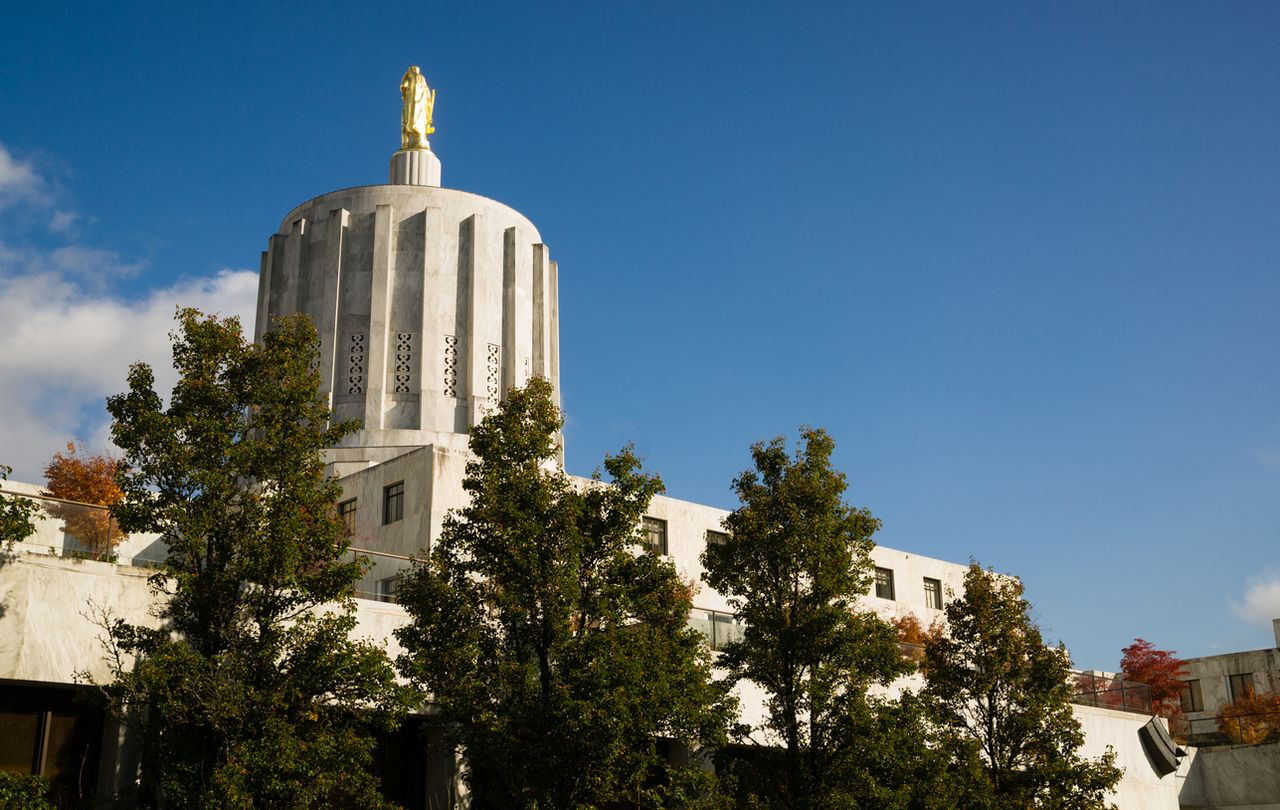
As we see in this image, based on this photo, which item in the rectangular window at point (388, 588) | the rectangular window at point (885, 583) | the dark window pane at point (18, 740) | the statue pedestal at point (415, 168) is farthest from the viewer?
the rectangular window at point (885, 583)

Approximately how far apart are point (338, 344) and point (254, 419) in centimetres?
2607

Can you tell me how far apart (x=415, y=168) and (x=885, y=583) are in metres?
27.9

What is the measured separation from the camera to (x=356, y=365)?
48656mm

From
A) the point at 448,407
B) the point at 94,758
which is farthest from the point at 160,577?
the point at 448,407

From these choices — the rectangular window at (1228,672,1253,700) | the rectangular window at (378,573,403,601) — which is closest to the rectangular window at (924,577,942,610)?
the rectangular window at (1228,672,1253,700)

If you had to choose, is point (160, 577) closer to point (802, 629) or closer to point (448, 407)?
point (802, 629)

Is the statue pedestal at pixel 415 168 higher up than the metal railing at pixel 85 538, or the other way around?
the statue pedestal at pixel 415 168

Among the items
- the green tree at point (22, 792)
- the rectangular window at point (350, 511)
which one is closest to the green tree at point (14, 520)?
the green tree at point (22, 792)

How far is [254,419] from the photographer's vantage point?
920 inches

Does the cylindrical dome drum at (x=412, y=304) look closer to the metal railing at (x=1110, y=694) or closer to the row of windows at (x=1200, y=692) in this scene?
the metal railing at (x=1110, y=694)

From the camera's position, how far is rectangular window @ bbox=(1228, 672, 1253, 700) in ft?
240

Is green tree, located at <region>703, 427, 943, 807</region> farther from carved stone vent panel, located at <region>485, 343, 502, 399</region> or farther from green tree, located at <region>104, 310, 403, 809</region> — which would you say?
carved stone vent panel, located at <region>485, 343, 502, 399</region>

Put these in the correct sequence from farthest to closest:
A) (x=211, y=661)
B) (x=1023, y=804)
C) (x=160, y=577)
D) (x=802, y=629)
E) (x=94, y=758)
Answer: (x=1023, y=804) → (x=802, y=629) → (x=94, y=758) → (x=160, y=577) → (x=211, y=661)

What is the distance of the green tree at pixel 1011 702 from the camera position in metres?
30.5
